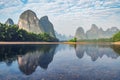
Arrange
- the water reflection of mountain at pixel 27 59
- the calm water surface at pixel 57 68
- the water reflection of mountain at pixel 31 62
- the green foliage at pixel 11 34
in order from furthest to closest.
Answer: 1. the green foliage at pixel 11 34
2. the water reflection of mountain at pixel 27 59
3. the water reflection of mountain at pixel 31 62
4. the calm water surface at pixel 57 68

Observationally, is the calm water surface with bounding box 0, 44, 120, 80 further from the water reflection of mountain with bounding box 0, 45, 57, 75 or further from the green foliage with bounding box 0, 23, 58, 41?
the green foliage with bounding box 0, 23, 58, 41

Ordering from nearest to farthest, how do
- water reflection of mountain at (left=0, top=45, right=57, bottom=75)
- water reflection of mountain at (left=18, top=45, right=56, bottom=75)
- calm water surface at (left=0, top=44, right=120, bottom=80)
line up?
calm water surface at (left=0, top=44, right=120, bottom=80), water reflection of mountain at (left=18, top=45, right=56, bottom=75), water reflection of mountain at (left=0, top=45, right=57, bottom=75)

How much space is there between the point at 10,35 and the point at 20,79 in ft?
371

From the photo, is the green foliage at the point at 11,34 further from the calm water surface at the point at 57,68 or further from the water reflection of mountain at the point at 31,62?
the water reflection of mountain at the point at 31,62

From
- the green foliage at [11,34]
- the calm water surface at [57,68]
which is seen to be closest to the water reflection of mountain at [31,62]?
the calm water surface at [57,68]

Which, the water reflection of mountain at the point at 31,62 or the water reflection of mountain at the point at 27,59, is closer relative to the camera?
the water reflection of mountain at the point at 31,62

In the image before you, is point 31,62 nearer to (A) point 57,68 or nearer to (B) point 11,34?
(A) point 57,68

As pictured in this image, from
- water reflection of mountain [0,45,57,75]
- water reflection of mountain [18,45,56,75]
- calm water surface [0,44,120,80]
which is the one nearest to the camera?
calm water surface [0,44,120,80]

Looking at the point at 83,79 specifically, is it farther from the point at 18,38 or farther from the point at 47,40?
the point at 47,40

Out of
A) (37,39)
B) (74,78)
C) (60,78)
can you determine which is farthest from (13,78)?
(37,39)

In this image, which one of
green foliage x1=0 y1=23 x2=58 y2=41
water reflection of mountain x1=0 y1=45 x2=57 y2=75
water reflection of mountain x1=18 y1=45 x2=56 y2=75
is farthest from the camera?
green foliage x1=0 y1=23 x2=58 y2=41

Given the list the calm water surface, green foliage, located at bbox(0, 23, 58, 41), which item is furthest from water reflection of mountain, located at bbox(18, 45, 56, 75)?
green foliage, located at bbox(0, 23, 58, 41)

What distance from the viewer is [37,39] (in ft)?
569

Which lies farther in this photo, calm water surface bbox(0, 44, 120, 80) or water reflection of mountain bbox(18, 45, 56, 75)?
water reflection of mountain bbox(18, 45, 56, 75)
